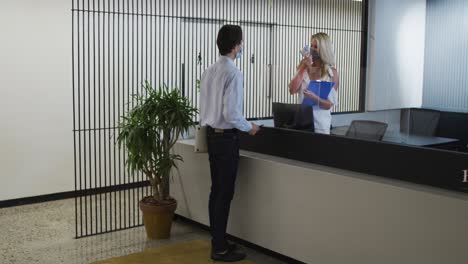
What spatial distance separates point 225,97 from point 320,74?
70cm

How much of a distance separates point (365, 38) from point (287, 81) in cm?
69

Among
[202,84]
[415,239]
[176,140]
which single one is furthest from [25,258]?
[415,239]

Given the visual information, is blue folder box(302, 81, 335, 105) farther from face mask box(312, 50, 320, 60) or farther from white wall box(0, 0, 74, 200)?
white wall box(0, 0, 74, 200)

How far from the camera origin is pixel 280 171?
13.1 feet

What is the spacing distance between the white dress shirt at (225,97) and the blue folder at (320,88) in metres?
0.50

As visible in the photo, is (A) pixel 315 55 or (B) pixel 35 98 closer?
(A) pixel 315 55

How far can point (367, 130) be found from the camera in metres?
3.65

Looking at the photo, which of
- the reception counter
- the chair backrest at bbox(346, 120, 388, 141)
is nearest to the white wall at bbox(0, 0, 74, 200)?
the reception counter

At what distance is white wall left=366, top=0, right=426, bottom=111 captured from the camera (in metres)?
3.35

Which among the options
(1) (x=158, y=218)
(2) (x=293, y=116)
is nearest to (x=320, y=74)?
(2) (x=293, y=116)

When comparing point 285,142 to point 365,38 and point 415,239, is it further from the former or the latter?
point 415,239

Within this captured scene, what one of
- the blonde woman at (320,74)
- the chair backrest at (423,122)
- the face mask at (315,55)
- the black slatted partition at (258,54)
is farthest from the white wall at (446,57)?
the face mask at (315,55)

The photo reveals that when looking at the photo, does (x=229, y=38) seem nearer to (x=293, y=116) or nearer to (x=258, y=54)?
(x=293, y=116)

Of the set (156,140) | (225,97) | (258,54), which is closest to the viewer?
(225,97)
